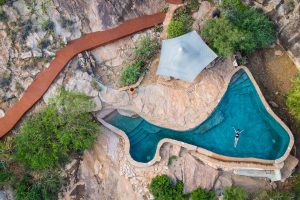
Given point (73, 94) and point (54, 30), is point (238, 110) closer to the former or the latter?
point (73, 94)

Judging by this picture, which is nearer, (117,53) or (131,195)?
(131,195)

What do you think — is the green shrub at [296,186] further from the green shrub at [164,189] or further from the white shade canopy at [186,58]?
the white shade canopy at [186,58]

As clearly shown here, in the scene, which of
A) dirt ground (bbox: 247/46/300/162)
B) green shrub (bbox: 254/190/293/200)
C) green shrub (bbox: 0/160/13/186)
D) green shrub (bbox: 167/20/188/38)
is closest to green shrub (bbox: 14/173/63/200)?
green shrub (bbox: 0/160/13/186)

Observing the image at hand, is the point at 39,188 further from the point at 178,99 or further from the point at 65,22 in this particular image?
the point at 65,22

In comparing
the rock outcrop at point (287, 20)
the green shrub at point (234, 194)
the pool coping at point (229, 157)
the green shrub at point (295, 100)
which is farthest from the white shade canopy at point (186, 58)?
the green shrub at point (234, 194)

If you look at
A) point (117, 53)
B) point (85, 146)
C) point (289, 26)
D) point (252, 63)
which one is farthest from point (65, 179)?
point (289, 26)

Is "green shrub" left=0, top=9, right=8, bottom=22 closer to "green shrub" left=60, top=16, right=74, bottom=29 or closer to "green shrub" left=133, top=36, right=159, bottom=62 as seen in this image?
"green shrub" left=60, top=16, right=74, bottom=29
